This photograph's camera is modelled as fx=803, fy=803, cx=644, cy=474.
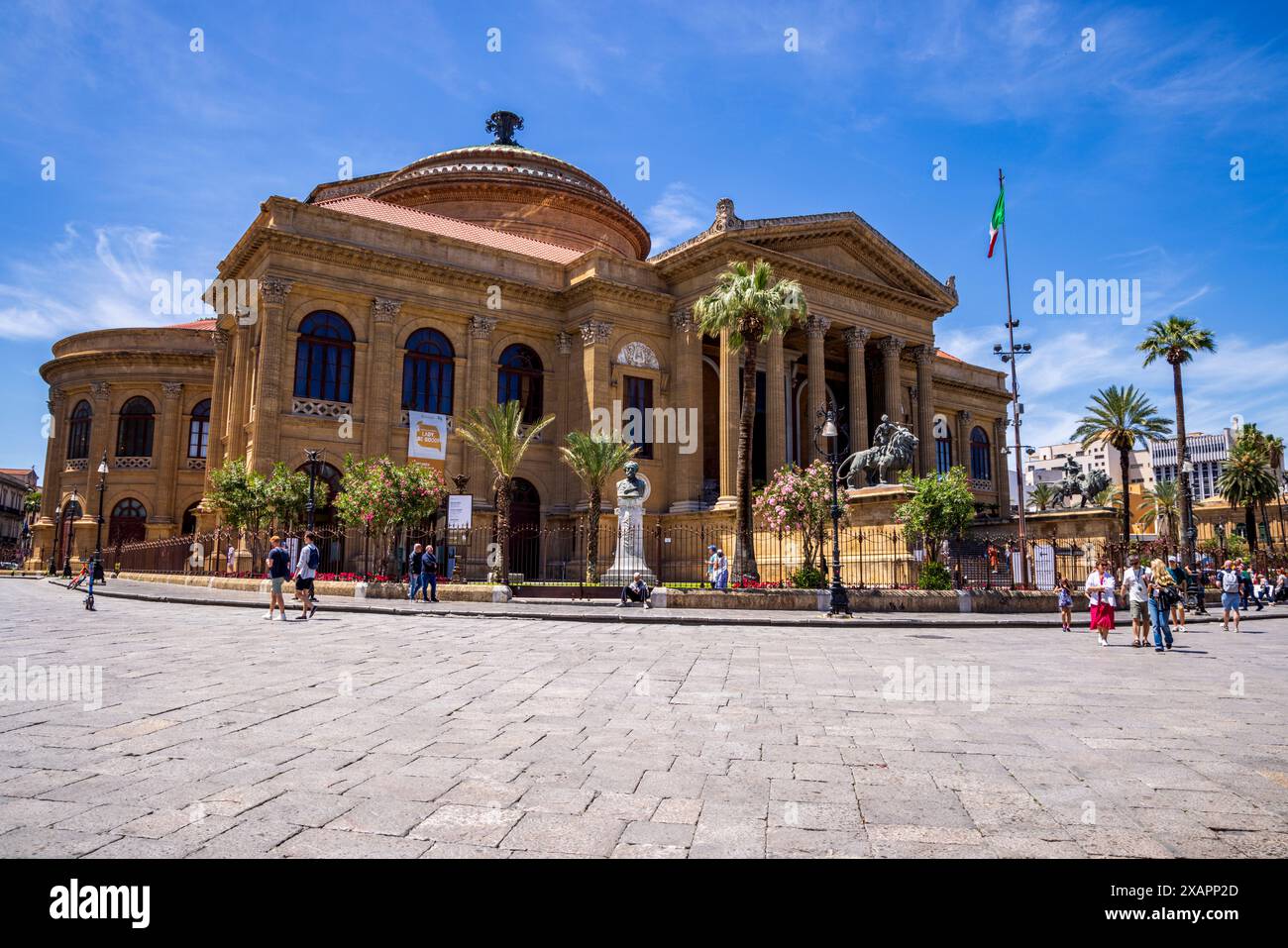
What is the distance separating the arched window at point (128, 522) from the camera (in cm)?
3933

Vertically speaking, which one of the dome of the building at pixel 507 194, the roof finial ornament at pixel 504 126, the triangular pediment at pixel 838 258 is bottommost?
the triangular pediment at pixel 838 258

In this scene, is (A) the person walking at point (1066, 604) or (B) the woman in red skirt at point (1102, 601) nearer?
(B) the woman in red skirt at point (1102, 601)

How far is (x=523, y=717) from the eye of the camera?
591 cm

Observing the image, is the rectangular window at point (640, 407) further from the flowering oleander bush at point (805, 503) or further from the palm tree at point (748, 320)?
the flowering oleander bush at point (805, 503)

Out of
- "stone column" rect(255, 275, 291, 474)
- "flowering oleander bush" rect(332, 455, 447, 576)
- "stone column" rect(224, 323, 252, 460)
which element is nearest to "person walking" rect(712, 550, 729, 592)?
"flowering oleander bush" rect(332, 455, 447, 576)

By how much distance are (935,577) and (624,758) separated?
19660 mm

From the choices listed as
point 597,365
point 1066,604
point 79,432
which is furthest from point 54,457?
point 1066,604

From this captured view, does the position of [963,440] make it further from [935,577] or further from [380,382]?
[380,382]

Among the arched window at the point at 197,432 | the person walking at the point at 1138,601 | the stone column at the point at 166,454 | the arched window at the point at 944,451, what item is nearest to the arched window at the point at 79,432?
the stone column at the point at 166,454

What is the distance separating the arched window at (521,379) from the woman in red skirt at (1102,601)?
24.8 m

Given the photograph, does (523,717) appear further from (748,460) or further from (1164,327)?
(1164,327)

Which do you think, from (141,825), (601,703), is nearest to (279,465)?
(601,703)

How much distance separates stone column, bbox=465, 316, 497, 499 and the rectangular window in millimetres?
5950
